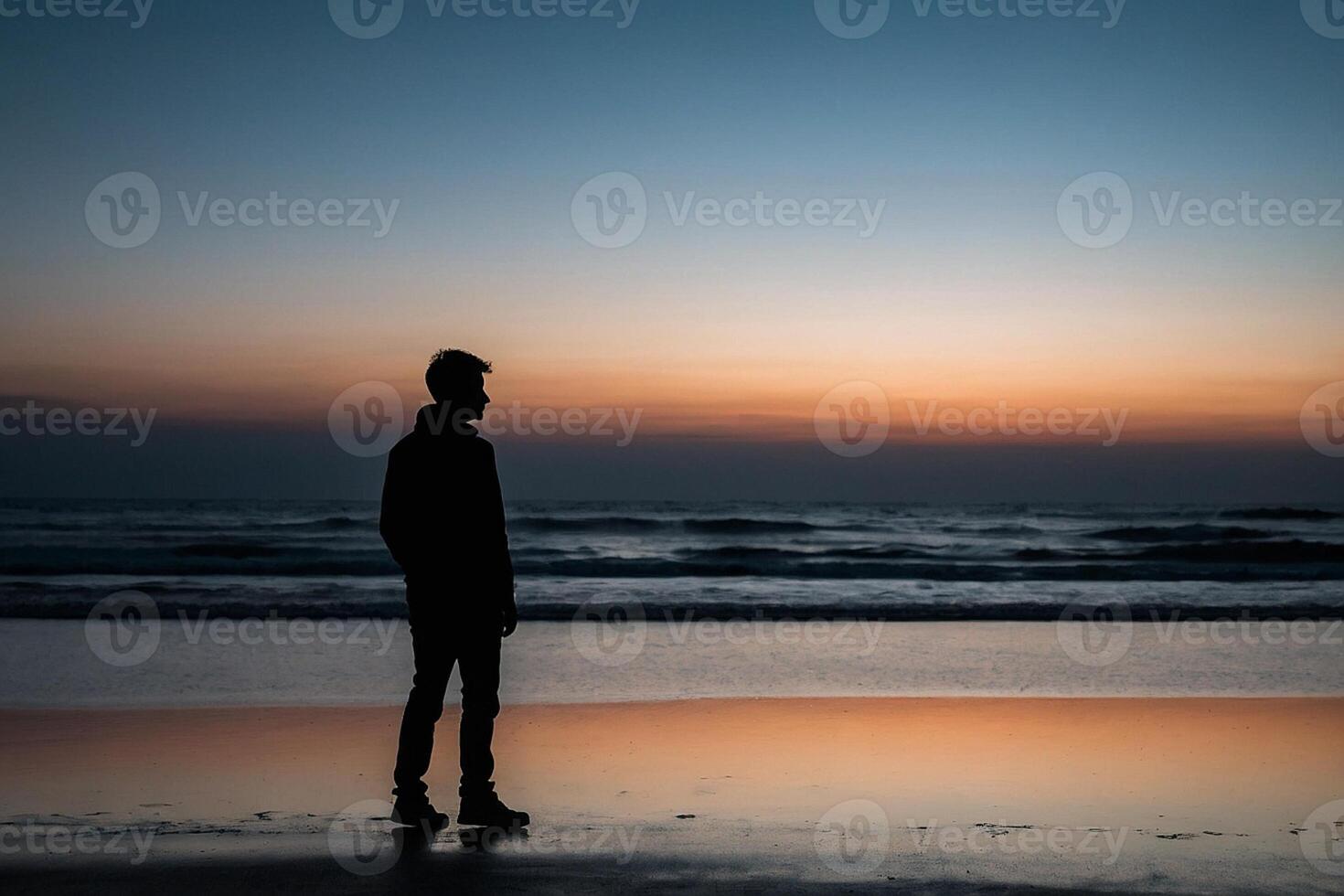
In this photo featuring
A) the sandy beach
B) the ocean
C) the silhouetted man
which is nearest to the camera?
the sandy beach

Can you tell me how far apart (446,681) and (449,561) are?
0.46m

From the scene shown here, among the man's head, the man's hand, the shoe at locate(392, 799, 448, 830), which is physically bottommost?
the shoe at locate(392, 799, 448, 830)

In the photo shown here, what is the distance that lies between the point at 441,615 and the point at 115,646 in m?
6.93

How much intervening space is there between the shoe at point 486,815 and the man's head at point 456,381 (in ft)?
4.78

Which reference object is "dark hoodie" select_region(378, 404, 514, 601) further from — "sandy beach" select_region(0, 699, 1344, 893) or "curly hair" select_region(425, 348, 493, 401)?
"sandy beach" select_region(0, 699, 1344, 893)

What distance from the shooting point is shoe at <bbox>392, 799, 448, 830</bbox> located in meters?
4.12

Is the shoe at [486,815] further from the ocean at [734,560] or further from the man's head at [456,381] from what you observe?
the ocean at [734,560]

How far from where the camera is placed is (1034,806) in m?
4.63

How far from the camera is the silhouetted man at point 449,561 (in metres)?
4.12

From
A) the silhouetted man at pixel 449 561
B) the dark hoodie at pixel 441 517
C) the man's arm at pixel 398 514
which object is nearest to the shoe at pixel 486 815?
the silhouetted man at pixel 449 561

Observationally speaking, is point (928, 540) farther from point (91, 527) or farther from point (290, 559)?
point (91, 527)

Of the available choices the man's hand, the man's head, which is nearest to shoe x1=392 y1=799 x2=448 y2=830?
the man's hand

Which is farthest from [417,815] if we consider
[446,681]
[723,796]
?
[723,796]

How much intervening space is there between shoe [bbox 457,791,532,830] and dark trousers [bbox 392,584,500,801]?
0.11ft
